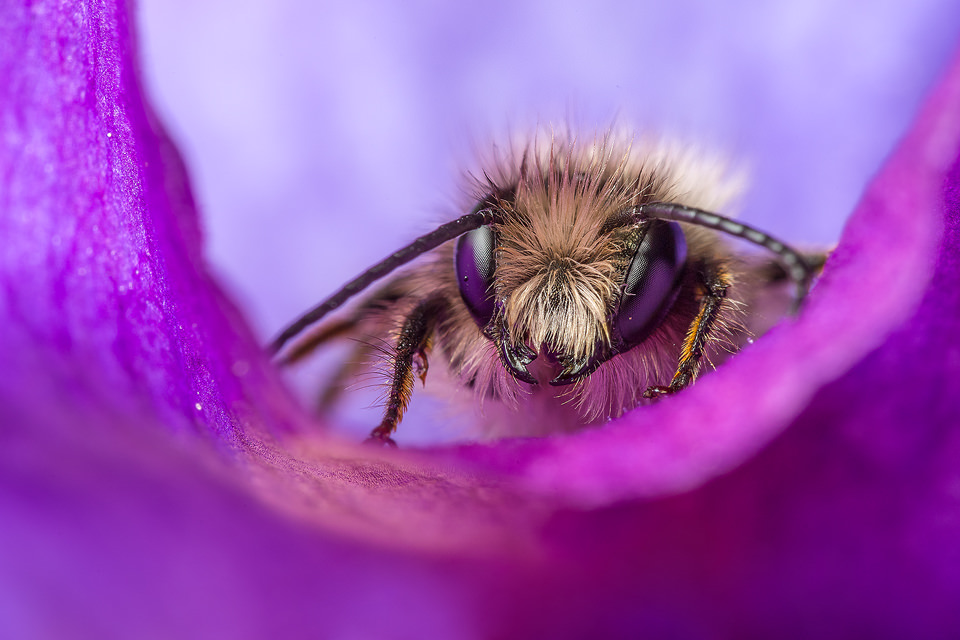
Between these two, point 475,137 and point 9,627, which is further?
point 475,137

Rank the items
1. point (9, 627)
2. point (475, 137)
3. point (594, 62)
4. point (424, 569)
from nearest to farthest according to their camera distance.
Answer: point (9, 627) → point (424, 569) → point (475, 137) → point (594, 62)

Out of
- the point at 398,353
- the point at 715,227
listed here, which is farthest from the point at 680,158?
the point at 398,353

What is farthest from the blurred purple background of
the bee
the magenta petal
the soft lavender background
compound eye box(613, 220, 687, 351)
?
the magenta petal

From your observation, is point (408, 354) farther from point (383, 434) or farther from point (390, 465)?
point (390, 465)

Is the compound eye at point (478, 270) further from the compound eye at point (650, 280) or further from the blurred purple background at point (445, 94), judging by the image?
the blurred purple background at point (445, 94)

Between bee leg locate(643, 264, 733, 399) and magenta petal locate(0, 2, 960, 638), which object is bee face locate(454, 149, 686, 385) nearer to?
bee leg locate(643, 264, 733, 399)

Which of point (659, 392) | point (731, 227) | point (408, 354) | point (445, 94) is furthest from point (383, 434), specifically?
point (445, 94)

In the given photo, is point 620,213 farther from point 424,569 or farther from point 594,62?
point 594,62
